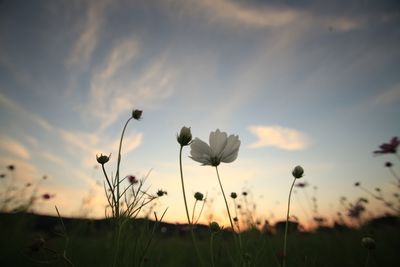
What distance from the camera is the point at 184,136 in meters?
1.01

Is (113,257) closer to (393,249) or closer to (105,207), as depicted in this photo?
(105,207)

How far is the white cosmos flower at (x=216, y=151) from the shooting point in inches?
45.1

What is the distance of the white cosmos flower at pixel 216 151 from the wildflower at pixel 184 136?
4.7 inches

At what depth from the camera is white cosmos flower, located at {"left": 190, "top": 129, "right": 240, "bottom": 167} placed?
3.76 ft

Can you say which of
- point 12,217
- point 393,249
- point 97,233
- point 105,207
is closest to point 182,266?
point 105,207

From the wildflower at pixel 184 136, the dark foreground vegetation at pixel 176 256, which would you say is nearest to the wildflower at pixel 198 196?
the dark foreground vegetation at pixel 176 256

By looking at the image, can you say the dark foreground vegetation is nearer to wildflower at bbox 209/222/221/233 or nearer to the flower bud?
wildflower at bbox 209/222/221/233

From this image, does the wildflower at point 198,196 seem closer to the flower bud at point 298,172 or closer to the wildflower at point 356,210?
the flower bud at point 298,172

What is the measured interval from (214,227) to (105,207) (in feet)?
1.67

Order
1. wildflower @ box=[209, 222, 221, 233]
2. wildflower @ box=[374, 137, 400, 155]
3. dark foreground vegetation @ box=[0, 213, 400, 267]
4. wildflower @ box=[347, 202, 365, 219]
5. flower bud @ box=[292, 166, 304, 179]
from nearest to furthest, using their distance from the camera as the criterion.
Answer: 1. wildflower @ box=[209, 222, 221, 233]
2. dark foreground vegetation @ box=[0, 213, 400, 267]
3. flower bud @ box=[292, 166, 304, 179]
4. wildflower @ box=[374, 137, 400, 155]
5. wildflower @ box=[347, 202, 365, 219]

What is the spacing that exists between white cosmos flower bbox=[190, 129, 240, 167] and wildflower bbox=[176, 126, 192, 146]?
0.12 metres

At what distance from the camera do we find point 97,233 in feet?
13.9

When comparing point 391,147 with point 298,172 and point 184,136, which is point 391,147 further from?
point 184,136

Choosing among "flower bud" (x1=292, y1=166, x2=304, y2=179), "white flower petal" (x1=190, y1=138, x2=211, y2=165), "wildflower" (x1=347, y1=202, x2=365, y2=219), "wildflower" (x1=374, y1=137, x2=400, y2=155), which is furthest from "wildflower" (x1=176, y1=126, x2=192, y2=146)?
"wildflower" (x1=347, y1=202, x2=365, y2=219)
